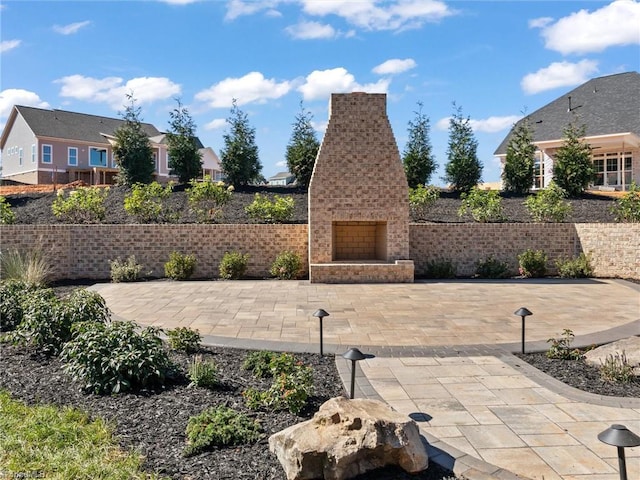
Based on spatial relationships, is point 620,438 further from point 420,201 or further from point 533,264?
point 420,201

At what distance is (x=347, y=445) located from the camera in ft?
10.5

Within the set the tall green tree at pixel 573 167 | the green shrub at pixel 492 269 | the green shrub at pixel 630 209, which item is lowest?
the green shrub at pixel 492 269

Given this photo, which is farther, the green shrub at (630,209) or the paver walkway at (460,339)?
the green shrub at (630,209)

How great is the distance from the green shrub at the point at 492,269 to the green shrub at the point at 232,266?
6829 mm

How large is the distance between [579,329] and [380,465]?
575cm

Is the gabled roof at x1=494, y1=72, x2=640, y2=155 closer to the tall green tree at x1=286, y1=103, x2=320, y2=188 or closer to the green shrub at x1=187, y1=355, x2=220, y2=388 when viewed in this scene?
the tall green tree at x1=286, y1=103, x2=320, y2=188

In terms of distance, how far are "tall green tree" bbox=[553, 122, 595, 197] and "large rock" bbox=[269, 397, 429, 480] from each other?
20259 mm

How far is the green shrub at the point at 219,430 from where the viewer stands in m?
3.67

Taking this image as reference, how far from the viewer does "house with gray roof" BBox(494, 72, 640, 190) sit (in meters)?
23.6

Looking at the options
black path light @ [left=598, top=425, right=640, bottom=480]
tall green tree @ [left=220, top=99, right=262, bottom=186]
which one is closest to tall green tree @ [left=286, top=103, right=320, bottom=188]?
tall green tree @ [left=220, top=99, right=262, bottom=186]

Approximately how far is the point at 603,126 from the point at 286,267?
1897 cm

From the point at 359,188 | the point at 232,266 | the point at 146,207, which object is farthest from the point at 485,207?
the point at 146,207

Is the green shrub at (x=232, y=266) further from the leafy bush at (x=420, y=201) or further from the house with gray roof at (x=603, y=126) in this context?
the house with gray roof at (x=603, y=126)


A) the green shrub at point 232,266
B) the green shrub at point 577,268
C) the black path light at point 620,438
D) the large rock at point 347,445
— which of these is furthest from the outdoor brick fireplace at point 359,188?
the black path light at point 620,438
